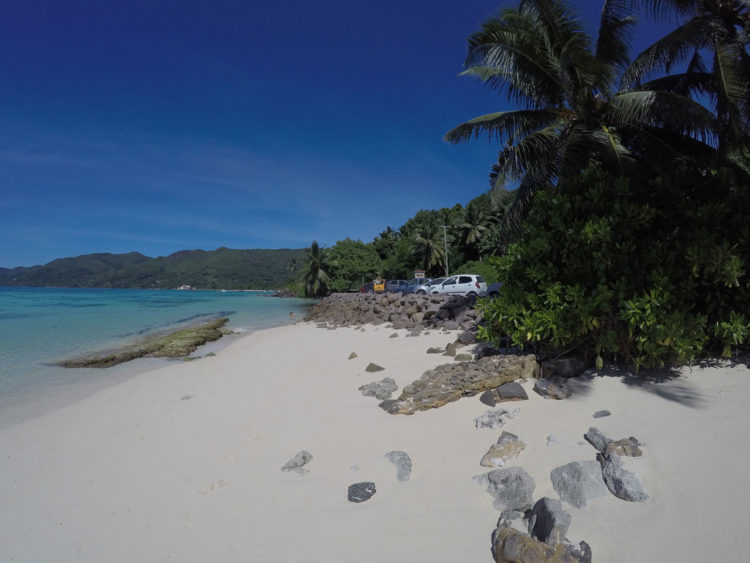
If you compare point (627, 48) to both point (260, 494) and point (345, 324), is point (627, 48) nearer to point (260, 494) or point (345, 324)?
point (260, 494)

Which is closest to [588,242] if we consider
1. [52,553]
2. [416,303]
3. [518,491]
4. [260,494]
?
[518,491]

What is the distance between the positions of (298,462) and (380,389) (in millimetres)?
2146

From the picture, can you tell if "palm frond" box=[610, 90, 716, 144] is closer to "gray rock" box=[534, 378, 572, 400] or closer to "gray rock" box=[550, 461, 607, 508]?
"gray rock" box=[534, 378, 572, 400]

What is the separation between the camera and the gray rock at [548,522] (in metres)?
2.19

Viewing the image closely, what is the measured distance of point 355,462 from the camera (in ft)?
12.2

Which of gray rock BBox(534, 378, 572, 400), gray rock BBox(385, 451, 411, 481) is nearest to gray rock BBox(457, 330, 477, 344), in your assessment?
gray rock BBox(534, 378, 572, 400)

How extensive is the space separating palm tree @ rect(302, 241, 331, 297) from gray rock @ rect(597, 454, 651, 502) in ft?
157

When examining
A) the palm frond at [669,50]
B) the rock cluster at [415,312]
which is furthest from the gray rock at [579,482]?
the palm frond at [669,50]

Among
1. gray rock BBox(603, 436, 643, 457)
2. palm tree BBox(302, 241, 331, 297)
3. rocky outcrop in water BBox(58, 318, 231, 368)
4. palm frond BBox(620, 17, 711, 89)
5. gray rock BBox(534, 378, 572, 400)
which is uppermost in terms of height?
palm frond BBox(620, 17, 711, 89)

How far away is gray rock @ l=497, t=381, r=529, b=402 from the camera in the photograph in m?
4.46

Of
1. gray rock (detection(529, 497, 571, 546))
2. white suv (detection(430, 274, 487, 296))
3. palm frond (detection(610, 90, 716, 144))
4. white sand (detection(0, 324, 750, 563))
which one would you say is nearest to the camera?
gray rock (detection(529, 497, 571, 546))

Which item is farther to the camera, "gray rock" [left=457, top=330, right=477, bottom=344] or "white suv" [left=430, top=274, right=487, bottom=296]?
"white suv" [left=430, top=274, right=487, bottom=296]

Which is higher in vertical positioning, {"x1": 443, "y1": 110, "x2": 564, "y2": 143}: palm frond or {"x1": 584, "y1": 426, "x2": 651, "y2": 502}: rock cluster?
{"x1": 443, "y1": 110, "x2": 564, "y2": 143}: palm frond

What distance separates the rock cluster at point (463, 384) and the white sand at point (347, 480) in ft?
0.56
